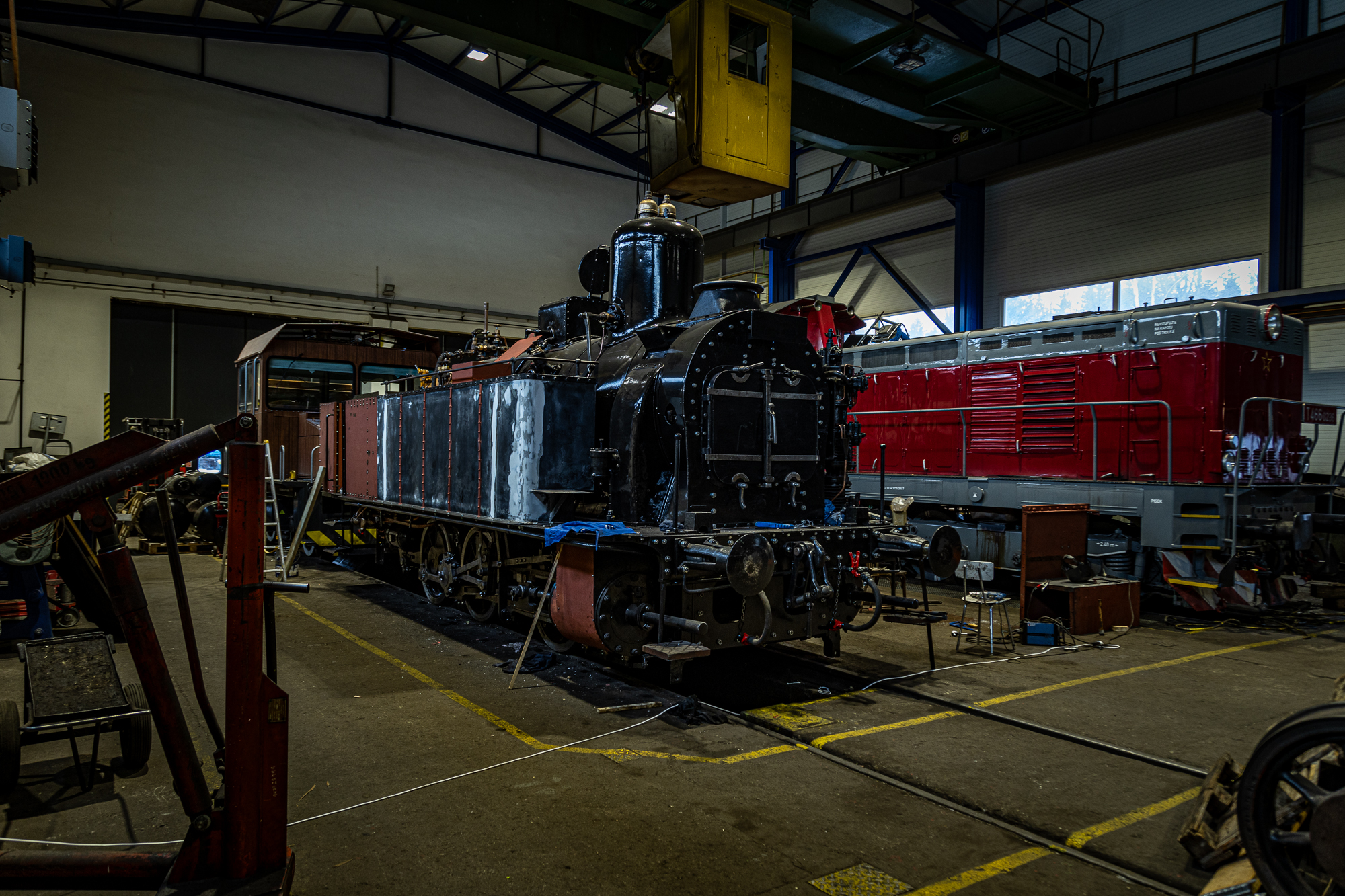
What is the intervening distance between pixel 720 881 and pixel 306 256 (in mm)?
19909

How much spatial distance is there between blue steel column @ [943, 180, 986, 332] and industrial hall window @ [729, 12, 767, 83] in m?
8.60

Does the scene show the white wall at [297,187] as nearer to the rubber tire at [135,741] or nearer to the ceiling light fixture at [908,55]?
the ceiling light fixture at [908,55]

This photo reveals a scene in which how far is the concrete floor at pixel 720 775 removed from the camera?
329 centimetres

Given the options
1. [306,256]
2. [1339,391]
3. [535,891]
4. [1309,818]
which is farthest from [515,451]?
[306,256]

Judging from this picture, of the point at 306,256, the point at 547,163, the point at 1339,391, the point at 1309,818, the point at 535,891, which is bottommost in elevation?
the point at 535,891

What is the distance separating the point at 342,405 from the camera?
10562 mm

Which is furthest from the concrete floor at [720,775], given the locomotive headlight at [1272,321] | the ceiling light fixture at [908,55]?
the ceiling light fixture at [908,55]

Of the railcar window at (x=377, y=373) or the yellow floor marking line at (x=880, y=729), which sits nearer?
the yellow floor marking line at (x=880, y=729)

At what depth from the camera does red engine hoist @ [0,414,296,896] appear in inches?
94.4

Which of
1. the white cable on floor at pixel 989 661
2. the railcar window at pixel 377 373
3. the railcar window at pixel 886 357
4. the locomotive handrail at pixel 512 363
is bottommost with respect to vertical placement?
the white cable on floor at pixel 989 661

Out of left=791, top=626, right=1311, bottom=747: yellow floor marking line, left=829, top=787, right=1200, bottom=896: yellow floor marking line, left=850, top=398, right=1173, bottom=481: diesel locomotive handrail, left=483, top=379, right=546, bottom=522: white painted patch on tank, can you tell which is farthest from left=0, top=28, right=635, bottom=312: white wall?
left=829, top=787, right=1200, bottom=896: yellow floor marking line

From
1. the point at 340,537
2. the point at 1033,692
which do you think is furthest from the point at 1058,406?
the point at 340,537

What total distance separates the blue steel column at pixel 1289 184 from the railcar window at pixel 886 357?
5623 millimetres

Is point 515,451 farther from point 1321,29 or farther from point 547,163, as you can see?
point 547,163
